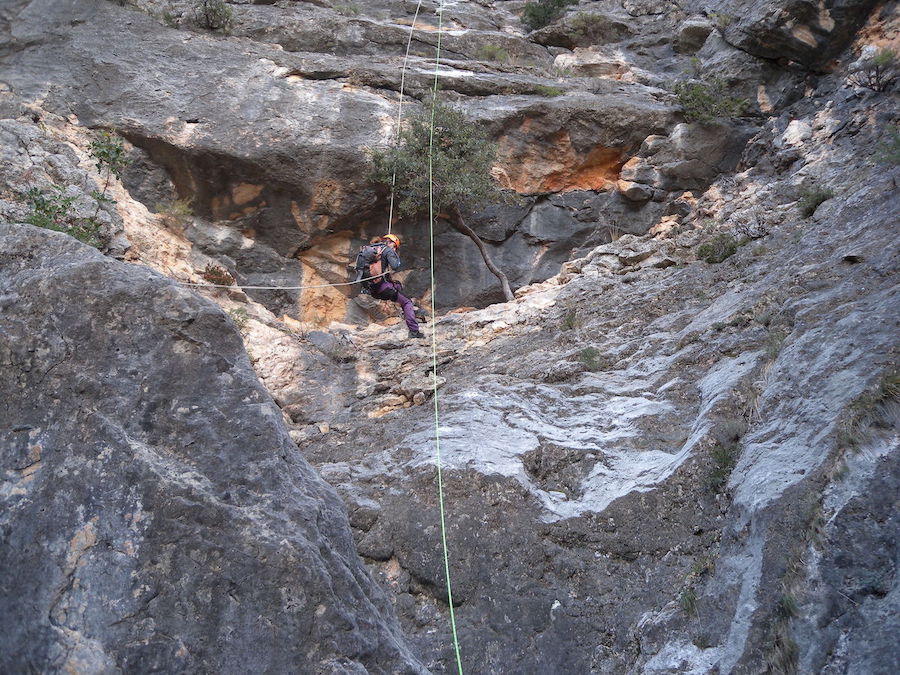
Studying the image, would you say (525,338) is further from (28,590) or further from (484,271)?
(28,590)

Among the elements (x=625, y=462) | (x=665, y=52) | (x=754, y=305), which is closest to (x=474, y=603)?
(x=625, y=462)

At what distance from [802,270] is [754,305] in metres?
0.73

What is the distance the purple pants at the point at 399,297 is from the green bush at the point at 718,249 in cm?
444

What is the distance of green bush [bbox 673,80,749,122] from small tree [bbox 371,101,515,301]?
4.40m

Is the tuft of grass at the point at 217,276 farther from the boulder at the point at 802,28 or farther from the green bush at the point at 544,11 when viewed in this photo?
the green bush at the point at 544,11

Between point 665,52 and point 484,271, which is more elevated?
point 665,52

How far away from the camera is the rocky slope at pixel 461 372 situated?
3850mm

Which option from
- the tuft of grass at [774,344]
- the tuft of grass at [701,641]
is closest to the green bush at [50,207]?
the tuft of grass at [774,344]

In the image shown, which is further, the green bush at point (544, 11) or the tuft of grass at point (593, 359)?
the green bush at point (544, 11)

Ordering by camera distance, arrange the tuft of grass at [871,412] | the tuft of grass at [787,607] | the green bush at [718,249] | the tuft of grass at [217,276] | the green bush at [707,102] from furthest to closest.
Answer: the green bush at [707,102] → the tuft of grass at [217,276] → the green bush at [718,249] → the tuft of grass at [871,412] → the tuft of grass at [787,607]

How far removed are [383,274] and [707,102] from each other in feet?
26.9

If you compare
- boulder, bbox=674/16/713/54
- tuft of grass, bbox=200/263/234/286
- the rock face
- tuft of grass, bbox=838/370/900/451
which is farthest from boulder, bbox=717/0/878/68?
the rock face

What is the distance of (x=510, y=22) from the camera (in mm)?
22078

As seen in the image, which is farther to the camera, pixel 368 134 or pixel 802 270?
pixel 368 134
